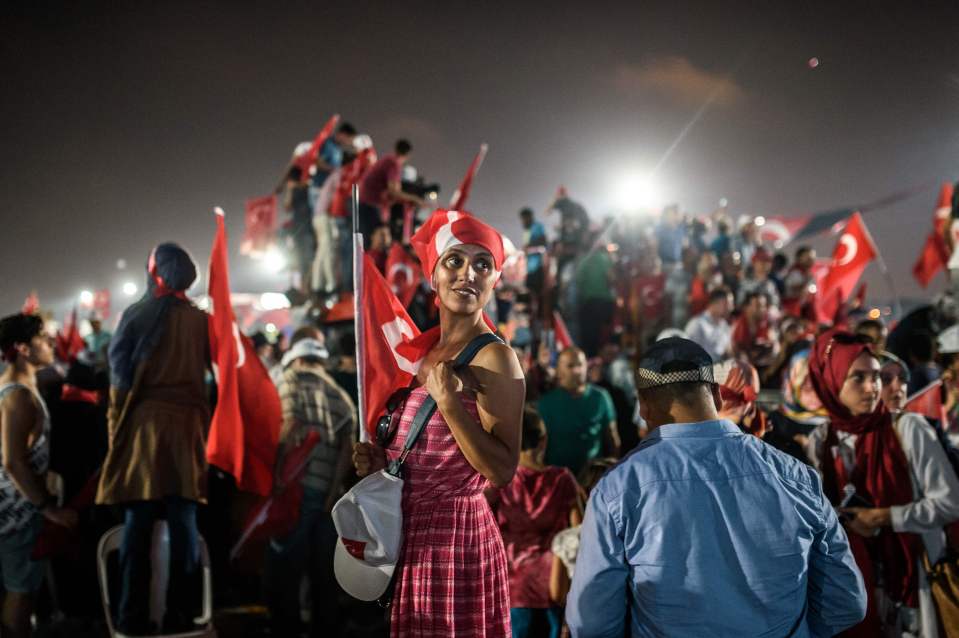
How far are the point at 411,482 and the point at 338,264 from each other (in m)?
7.29

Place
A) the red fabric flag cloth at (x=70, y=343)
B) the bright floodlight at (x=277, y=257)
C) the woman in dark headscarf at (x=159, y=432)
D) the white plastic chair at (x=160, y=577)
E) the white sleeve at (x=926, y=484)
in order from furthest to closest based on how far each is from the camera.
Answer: the bright floodlight at (x=277, y=257), the red fabric flag cloth at (x=70, y=343), the white plastic chair at (x=160, y=577), the woman in dark headscarf at (x=159, y=432), the white sleeve at (x=926, y=484)

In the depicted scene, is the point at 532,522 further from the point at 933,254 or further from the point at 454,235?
the point at 933,254

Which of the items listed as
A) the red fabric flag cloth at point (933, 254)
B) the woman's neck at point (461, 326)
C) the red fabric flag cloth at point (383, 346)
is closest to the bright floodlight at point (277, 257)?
the red fabric flag cloth at point (383, 346)

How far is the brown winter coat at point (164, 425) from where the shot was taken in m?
3.91

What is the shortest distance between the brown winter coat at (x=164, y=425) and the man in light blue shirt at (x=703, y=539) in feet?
9.59

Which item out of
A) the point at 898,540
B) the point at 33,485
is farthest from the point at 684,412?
the point at 33,485

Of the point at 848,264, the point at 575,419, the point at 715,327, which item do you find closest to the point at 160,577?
the point at 575,419

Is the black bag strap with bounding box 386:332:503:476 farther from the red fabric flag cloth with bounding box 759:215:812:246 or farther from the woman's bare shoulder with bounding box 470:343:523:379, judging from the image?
the red fabric flag cloth with bounding box 759:215:812:246

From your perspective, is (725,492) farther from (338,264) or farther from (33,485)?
(338,264)

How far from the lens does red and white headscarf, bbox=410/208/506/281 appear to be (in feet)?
7.73

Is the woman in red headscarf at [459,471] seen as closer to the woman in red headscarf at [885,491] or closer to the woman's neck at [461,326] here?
the woman's neck at [461,326]

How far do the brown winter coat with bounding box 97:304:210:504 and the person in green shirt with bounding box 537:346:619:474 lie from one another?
2929 millimetres

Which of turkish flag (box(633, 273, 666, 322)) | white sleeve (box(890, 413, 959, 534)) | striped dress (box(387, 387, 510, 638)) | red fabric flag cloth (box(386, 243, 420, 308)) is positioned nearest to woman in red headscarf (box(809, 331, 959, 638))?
white sleeve (box(890, 413, 959, 534))

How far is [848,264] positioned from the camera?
921 cm
